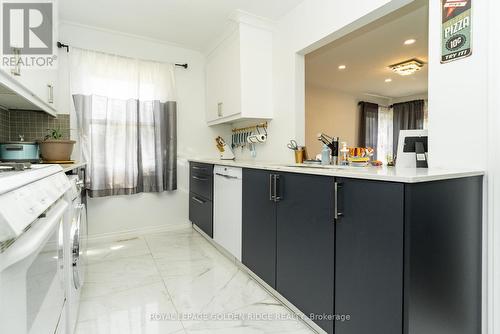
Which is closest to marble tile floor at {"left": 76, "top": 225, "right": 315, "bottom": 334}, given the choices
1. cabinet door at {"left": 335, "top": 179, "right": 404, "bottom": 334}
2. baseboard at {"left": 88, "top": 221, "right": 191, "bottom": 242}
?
baseboard at {"left": 88, "top": 221, "right": 191, "bottom": 242}

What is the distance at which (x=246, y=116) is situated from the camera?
2.70 meters

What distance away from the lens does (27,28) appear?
1.79 m

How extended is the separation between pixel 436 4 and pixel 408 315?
1.56 metres

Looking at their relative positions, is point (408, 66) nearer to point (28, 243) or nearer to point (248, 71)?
point (248, 71)

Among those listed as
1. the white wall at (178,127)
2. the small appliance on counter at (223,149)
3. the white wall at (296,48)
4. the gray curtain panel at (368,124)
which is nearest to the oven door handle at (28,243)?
the white wall at (296,48)

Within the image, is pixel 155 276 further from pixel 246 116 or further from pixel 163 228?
pixel 246 116

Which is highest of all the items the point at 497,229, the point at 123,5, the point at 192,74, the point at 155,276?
the point at 123,5

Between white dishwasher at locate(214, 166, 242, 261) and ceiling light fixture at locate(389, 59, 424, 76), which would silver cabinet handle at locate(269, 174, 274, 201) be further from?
ceiling light fixture at locate(389, 59, 424, 76)

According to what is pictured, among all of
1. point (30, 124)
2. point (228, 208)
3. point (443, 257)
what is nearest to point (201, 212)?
point (228, 208)

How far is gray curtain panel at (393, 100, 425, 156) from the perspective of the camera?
5.93 meters

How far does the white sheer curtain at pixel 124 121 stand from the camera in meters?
2.80

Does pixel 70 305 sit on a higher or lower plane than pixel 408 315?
lower

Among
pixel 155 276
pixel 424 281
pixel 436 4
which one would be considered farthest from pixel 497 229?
pixel 155 276

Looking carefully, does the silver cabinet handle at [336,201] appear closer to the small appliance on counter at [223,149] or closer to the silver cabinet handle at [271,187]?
the silver cabinet handle at [271,187]
